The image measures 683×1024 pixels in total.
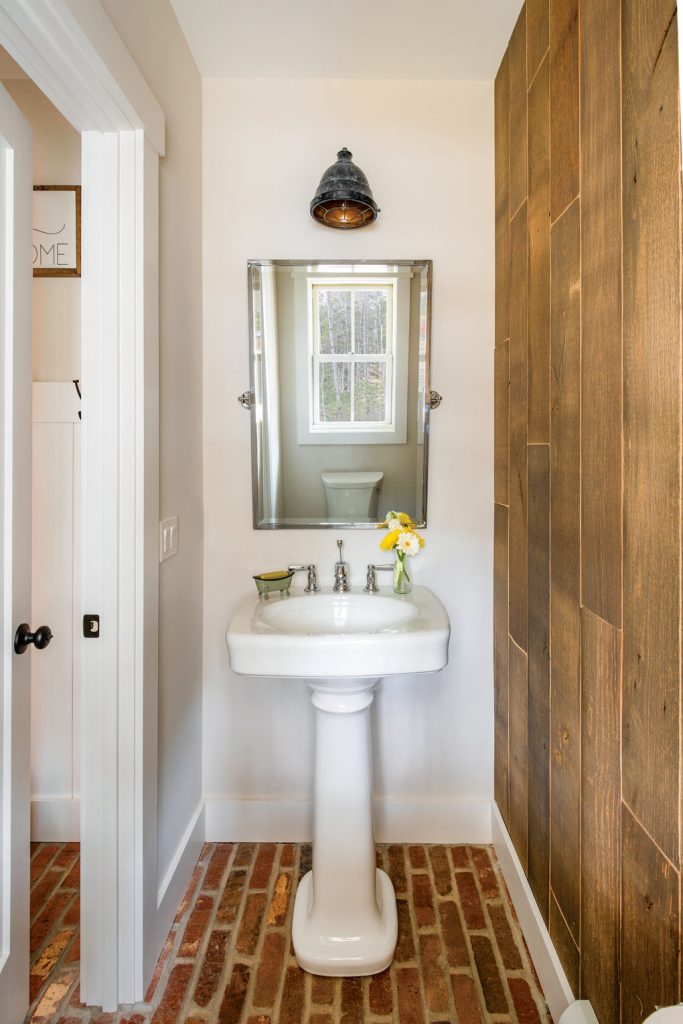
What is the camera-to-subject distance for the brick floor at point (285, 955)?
1.25 m

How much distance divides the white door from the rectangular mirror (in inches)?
28.8

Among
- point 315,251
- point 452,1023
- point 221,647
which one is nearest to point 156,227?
point 315,251

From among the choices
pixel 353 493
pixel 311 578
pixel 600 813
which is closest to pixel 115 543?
pixel 311 578

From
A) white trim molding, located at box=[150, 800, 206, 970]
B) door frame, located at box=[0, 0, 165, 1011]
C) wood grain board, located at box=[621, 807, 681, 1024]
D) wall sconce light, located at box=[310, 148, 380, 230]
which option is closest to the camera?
wood grain board, located at box=[621, 807, 681, 1024]

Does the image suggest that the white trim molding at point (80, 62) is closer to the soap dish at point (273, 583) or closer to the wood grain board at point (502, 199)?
the wood grain board at point (502, 199)

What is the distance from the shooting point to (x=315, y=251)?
1.76 m

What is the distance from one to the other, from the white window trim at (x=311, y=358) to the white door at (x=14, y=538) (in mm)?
808

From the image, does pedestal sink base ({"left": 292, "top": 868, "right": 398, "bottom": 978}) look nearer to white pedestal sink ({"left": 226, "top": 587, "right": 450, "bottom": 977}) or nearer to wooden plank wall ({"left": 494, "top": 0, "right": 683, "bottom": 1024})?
white pedestal sink ({"left": 226, "top": 587, "right": 450, "bottom": 977})

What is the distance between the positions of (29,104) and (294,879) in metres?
2.63

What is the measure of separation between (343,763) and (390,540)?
2.14ft

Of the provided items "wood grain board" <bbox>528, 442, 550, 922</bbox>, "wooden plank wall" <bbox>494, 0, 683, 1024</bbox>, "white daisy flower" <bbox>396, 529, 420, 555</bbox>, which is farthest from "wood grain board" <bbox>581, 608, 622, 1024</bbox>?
"white daisy flower" <bbox>396, 529, 420, 555</bbox>

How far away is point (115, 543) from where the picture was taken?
127cm

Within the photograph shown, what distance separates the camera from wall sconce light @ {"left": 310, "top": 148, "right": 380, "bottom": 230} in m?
1.56

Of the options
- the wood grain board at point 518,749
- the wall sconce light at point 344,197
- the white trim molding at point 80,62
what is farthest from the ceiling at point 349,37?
the wood grain board at point 518,749
